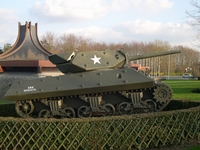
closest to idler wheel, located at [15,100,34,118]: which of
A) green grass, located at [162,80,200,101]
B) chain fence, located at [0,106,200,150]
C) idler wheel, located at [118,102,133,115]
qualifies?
chain fence, located at [0,106,200,150]

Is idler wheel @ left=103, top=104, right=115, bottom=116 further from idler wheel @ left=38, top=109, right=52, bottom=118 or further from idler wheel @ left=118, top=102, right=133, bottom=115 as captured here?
idler wheel @ left=38, top=109, right=52, bottom=118

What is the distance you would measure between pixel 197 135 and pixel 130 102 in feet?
10.5

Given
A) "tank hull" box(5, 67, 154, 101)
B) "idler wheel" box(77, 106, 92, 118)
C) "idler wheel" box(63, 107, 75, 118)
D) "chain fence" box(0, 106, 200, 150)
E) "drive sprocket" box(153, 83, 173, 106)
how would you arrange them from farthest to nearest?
"idler wheel" box(63, 107, 75, 118)
"idler wheel" box(77, 106, 92, 118)
"drive sprocket" box(153, 83, 173, 106)
"tank hull" box(5, 67, 154, 101)
"chain fence" box(0, 106, 200, 150)

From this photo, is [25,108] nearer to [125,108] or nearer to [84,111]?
[84,111]

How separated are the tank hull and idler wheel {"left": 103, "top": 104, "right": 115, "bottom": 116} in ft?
2.63

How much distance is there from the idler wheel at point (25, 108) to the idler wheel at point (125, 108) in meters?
3.52

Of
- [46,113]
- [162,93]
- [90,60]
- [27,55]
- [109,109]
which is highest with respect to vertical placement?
[27,55]

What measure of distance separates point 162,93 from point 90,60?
125 inches

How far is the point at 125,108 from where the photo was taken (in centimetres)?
1191

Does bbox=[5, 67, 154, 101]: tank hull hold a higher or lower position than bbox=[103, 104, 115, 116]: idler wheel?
higher

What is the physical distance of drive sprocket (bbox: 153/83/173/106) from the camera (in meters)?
11.6

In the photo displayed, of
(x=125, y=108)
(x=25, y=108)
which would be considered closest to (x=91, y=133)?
(x=125, y=108)

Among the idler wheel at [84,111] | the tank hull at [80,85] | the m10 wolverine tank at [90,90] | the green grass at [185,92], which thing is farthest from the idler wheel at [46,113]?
the green grass at [185,92]

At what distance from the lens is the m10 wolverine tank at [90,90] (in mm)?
11297
